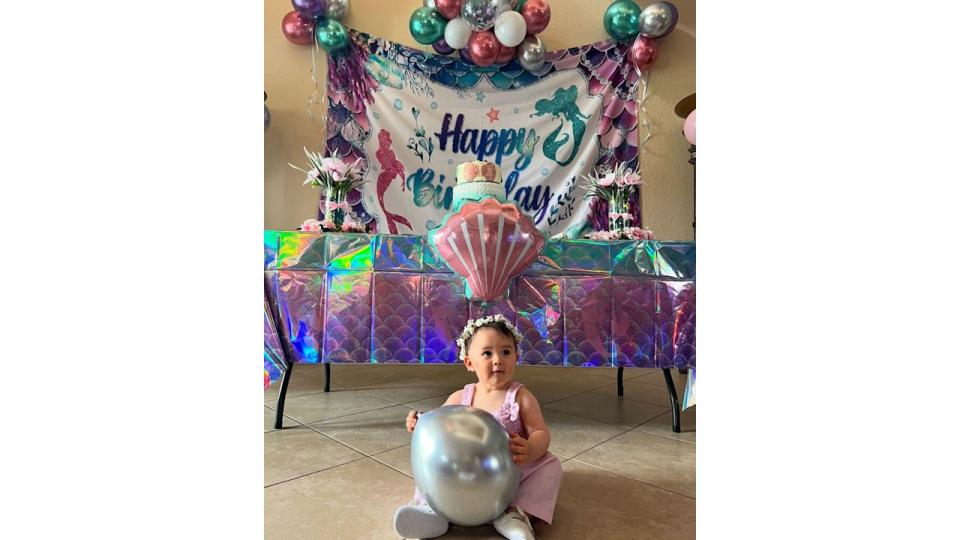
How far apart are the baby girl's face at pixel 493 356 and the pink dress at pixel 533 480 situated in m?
0.05

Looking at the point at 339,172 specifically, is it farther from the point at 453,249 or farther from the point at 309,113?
the point at 309,113

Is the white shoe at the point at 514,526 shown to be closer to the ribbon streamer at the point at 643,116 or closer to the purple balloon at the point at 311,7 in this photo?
the ribbon streamer at the point at 643,116

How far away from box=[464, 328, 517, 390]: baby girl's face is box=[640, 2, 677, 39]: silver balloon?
255cm

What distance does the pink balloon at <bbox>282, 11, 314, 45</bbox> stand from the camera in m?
2.59

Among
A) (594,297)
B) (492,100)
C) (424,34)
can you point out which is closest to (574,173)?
(492,100)

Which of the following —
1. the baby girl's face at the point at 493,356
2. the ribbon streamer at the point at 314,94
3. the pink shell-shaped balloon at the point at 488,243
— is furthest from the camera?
the ribbon streamer at the point at 314,94

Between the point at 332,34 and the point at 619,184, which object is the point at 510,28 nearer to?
the point at 332,34

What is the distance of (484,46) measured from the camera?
102 inches

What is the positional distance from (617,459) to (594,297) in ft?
1.51

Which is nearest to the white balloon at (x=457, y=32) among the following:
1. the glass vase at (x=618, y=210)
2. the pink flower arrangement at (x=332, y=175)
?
the pink flower arrangement at (x=332, y=175)

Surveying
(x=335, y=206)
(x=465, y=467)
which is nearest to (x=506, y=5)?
(x=335, y=206)

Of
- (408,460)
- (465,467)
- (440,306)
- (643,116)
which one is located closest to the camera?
(465,467)

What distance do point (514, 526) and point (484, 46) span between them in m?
2.54

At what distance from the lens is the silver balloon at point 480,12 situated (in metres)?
2.49
